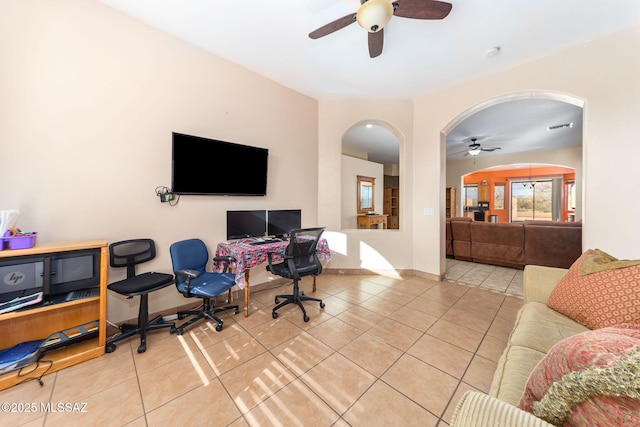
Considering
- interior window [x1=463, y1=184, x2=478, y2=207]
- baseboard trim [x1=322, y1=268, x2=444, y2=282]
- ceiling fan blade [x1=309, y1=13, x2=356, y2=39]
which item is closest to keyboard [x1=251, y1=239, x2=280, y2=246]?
baseboard trim [x1=322, y1=268, x2=444, y2=282]

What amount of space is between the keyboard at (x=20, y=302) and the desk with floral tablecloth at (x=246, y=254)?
134 centimetres

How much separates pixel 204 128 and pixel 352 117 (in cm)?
238

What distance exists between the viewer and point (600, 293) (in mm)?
1379

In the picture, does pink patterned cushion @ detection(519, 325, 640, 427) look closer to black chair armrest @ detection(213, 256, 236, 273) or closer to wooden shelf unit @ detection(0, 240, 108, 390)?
black chair armrest @ detection(213, 256, 236, 273)

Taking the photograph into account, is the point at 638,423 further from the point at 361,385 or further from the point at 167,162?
the point at 167,162

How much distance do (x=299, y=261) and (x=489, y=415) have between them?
6.78ft

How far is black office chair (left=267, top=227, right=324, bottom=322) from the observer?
2465 millimetres

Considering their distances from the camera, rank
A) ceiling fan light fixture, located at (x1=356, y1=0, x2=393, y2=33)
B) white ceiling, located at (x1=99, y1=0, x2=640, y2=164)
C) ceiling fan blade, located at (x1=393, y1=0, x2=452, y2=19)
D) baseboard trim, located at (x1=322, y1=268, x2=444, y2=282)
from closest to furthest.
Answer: ceiling fan light fixture, located at (x1=356, y1=0, x2=393, y2=33)
ceiling fan blade, located at (x1=393, y1=0, x2=452, y2=19)
white ceiling, located at (x1=99, y1=0, x2=640, y2=164)
baseboard trim, located at (x1=322, y1=268, x2=444, y2=282)

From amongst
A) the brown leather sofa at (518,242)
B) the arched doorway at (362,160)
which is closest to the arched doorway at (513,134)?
the brown leather sofa at (518,242)

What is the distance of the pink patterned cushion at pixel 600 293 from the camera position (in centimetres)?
125

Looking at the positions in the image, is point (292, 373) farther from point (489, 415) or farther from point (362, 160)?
point (362, 160)

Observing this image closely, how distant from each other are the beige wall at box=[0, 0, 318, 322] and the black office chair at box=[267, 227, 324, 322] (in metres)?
0.95

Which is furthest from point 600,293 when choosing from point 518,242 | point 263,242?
point 518,242

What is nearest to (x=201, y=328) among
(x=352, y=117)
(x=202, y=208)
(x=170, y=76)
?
(x=202, y=208)
